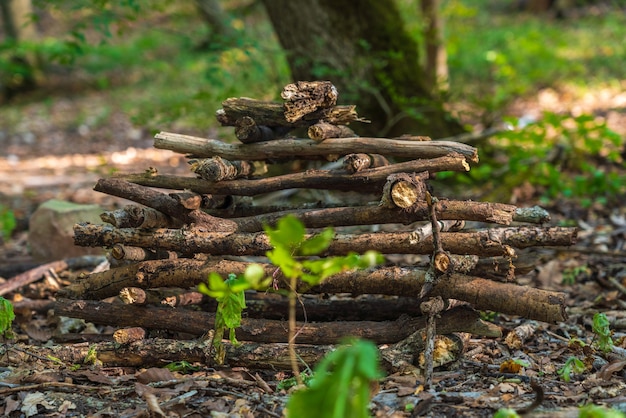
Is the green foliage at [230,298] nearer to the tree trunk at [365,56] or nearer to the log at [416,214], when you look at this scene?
the log at [416,214]

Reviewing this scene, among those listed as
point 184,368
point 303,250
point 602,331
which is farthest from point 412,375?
point 303,250

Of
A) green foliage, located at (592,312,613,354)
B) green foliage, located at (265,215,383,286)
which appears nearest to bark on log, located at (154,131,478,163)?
green foliage, located at (592,312,613,354)

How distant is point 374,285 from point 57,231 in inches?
119

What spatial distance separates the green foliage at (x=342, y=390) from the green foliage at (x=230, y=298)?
45 cm

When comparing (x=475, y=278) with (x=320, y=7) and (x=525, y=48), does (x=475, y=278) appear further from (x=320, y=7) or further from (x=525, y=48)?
(x=525, y=48)

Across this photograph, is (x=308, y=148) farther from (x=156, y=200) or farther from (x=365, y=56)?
(x=365, y=56)

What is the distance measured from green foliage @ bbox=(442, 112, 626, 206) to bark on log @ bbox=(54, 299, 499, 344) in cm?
276

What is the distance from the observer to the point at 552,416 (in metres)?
2.39

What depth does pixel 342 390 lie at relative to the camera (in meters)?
1.75

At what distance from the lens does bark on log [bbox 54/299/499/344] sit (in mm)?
3206

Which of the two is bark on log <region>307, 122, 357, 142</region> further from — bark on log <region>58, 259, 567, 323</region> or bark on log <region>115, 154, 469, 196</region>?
bark on log <region>58, 259, 567, 323</region>

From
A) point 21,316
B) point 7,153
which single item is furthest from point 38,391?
point 7,153

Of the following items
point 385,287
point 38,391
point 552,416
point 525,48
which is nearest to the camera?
point 552,416

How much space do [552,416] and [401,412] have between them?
553mm
